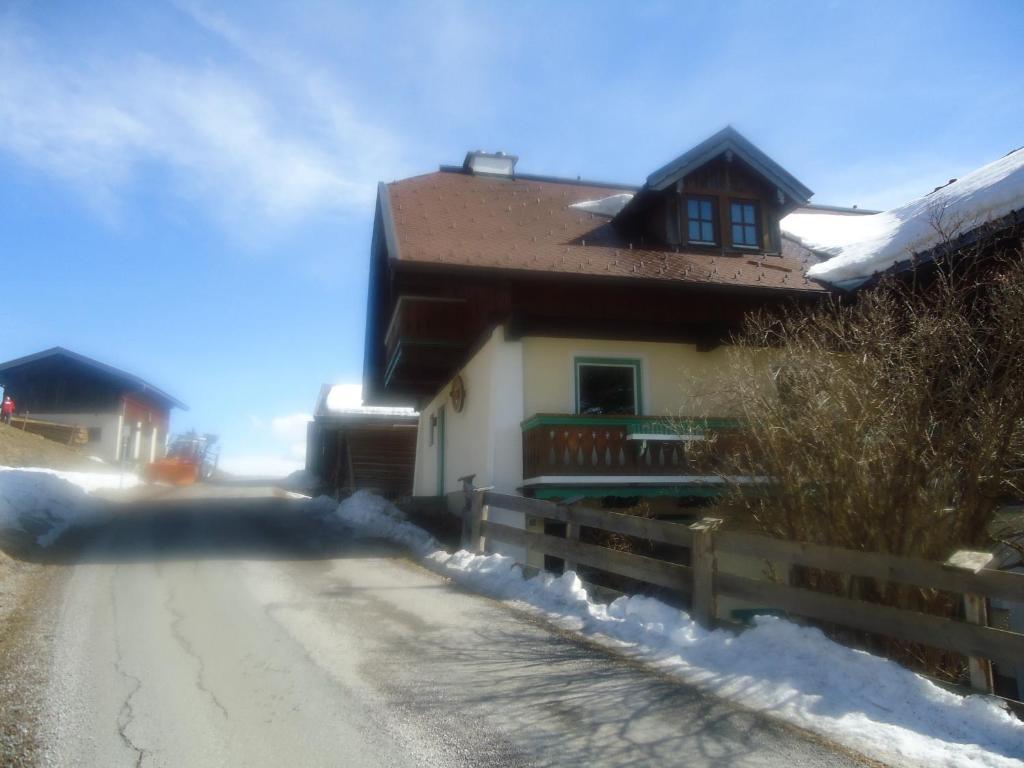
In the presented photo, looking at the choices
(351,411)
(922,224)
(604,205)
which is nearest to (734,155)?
(604,205)

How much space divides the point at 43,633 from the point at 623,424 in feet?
26.7

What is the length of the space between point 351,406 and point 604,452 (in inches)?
769

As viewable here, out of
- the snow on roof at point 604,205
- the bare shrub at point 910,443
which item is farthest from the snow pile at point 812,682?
the snow on roof at point 604,205

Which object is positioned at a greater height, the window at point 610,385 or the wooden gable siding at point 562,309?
the wooden gable siding at point 562,309

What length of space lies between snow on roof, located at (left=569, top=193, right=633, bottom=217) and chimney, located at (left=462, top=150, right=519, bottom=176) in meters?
2.80

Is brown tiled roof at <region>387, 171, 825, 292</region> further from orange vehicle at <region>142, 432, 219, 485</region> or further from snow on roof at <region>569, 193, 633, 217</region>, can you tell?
orange vehicle at <region>142, 432, 219, 485</region>

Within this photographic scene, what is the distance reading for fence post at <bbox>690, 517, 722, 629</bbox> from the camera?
6.80m

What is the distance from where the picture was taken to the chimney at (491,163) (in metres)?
19.7

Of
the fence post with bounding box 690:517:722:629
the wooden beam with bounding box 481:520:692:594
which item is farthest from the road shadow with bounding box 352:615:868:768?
the wooden beam with bounding box 481:520:692:594

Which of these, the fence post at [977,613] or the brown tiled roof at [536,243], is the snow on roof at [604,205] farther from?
the fence post at [977,613]

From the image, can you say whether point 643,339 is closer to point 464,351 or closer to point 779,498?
point 464,351

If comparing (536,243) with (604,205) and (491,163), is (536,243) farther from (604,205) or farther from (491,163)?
(491,163)

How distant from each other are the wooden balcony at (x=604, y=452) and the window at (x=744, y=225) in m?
4.85

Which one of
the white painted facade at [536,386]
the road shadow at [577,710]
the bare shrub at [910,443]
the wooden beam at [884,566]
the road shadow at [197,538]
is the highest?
→ the white painted facade at [536,386]
